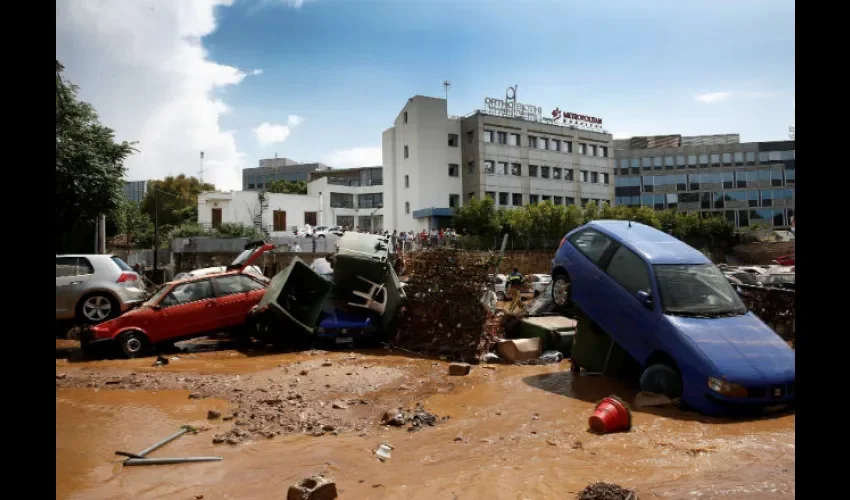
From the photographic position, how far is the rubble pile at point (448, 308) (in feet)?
39.3

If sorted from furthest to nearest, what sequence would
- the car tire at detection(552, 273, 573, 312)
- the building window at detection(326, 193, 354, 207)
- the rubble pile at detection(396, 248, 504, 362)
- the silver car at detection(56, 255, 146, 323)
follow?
the building window at detection(326, 193, 354, 207) → the silver car at detection(56, 255, 146, 323) → the rubble pile at detection(396, 248, 504, 362) → the car tire at detection(552, 273, 573, 312)

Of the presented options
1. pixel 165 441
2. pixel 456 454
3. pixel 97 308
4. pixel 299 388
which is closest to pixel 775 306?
pixel 456 454

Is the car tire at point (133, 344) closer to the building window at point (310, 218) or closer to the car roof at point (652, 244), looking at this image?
the car roof at point (652, 244)

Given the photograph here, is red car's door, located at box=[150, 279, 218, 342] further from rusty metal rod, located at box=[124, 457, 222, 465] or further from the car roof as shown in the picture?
the car roof

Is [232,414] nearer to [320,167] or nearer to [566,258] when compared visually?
[566,258]

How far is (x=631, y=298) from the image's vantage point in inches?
325

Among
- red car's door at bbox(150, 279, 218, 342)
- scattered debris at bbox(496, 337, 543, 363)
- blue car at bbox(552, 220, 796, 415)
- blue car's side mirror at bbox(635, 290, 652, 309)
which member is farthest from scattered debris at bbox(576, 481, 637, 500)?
red car's door at bbox(150, 279, 218, 342)

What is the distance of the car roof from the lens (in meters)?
8.44

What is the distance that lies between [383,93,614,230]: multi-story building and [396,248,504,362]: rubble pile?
39.4 meters

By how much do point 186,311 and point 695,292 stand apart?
10144 mm

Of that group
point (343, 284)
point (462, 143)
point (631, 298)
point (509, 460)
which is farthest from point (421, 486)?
point (462, 143)

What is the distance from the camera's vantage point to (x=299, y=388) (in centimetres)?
865

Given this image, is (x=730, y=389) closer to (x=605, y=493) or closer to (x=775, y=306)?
(x=605, y=493)

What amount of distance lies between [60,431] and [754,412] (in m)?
8.38
